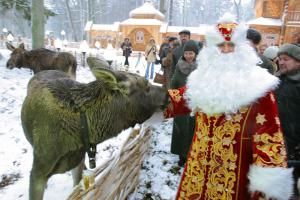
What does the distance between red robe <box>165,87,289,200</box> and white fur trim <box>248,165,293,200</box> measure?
20 mm

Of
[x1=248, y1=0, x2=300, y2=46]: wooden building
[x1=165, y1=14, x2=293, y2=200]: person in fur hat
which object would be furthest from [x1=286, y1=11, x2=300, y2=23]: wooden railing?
[x1=165, y1=14, x2=293, y2=200]: person in fur hat

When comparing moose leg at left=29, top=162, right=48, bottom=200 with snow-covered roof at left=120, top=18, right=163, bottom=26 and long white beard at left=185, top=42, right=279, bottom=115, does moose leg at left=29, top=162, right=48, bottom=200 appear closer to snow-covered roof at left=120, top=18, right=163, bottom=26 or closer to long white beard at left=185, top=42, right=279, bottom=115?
long white beard at left=185, top=42, right=279, bottom=115

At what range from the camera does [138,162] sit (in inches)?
186

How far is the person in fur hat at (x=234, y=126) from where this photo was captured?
7.13ft

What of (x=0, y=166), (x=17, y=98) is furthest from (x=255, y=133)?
(x=17, y=98)

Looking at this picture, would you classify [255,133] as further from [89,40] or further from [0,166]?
[89,40]

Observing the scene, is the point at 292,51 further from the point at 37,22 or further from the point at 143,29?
the point at 143,29

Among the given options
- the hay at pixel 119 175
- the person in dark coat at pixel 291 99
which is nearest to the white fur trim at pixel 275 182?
the person in dark coat at pixel 291 99

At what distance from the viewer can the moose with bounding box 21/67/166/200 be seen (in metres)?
2.88

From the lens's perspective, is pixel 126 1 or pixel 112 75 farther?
pixel 126 1

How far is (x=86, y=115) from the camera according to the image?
2893 mm

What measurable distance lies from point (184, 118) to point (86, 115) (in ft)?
9.33

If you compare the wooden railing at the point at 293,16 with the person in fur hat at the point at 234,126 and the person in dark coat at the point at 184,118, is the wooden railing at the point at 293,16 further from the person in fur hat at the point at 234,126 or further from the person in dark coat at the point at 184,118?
the person in fur hat at the point at 234,126

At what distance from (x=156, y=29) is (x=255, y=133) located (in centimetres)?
3539
